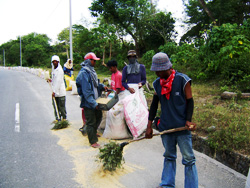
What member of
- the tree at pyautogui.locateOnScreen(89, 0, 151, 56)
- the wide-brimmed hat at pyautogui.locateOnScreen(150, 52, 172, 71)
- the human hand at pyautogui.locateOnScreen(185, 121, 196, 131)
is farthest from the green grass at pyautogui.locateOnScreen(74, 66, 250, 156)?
the tree at pyautogui.locateOnScreen(89, 0, 151, 56)

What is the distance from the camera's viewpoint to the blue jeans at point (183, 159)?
2705 mm

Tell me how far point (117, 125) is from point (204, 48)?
7.03 metres

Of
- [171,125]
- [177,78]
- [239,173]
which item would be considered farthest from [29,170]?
[239,173]

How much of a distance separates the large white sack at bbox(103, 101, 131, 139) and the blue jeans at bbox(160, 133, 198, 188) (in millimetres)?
2022

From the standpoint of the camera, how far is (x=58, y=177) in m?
3.48

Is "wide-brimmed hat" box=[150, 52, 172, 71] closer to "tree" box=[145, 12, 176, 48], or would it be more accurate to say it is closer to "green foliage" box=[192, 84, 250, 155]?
"green foliage" box=[192, 84, 250, 155]

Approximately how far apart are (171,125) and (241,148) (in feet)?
5.57

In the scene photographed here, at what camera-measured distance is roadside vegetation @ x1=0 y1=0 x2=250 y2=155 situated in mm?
4836

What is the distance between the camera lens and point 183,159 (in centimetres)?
276

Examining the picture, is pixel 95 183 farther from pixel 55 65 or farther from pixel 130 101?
pixel 55 65

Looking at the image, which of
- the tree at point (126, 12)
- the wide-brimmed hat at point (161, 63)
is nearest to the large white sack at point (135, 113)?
the wide-brimmed hat at point (161, 63)

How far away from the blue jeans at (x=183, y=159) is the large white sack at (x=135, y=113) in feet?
6.21

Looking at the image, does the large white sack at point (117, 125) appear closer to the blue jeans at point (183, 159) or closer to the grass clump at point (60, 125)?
the grass clump at point (60, 125)

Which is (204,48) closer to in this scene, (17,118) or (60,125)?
(60,125)
